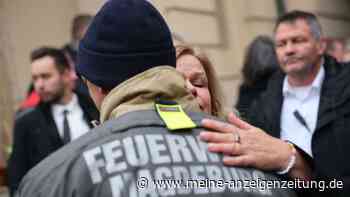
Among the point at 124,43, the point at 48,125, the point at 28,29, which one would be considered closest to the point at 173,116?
the point at 124,43

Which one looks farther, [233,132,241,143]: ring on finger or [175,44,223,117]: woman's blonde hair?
[175,44,223,117]: woman's blonde hair

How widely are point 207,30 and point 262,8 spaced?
72.9 inches

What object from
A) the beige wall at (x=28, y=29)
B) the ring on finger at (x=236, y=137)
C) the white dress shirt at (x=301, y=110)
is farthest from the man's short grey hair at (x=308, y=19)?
the beige wall at (x=28, y=29)

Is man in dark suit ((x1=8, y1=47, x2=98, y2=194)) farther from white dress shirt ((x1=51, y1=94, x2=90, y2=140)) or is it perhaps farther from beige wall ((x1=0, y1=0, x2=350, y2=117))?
beige wall ((x1=0, y1=0, x2=350, y2=117))

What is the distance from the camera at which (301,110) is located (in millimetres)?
3990

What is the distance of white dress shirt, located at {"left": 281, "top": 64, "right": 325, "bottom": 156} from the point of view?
3881 mm

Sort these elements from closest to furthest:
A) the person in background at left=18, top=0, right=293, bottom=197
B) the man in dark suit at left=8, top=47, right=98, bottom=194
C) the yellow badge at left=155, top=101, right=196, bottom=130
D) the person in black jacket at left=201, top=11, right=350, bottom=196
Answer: the person in background at left=18, top=0, right=293, bottom=197
the yellow badge at left=155, top=101, right=196, bottom=130
the person in black jacket at left=201, top=11, right=350, bottom=196
the man in dark suit at left=8, top=47, right=98, bottom=194

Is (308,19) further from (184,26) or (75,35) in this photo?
(184,26)

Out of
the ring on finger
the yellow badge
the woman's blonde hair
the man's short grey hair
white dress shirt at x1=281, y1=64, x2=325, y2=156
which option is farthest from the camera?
the man's short grey hair

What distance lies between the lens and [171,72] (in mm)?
1974

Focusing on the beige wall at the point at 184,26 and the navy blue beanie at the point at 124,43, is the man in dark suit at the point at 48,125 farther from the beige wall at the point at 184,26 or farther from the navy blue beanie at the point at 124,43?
the navy blue beanie at the point at 124,43

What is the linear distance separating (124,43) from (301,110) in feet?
7.34

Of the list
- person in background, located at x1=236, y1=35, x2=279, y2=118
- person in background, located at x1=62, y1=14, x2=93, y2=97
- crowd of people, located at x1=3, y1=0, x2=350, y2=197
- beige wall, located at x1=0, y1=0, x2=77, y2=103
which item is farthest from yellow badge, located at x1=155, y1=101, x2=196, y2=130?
beige wall, located at x1=0, y1=0, x2=77, y2=103

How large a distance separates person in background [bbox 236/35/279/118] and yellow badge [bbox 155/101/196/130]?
293cm
